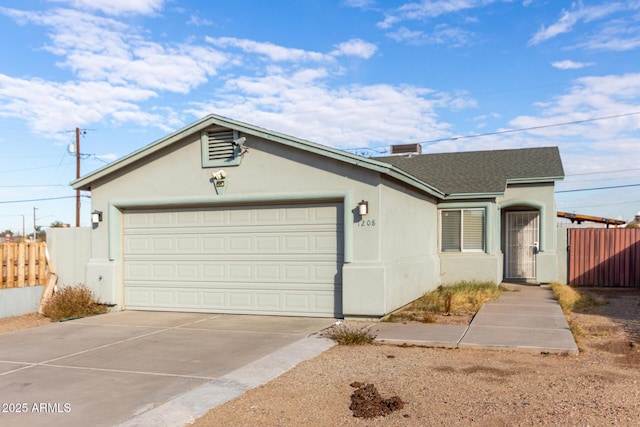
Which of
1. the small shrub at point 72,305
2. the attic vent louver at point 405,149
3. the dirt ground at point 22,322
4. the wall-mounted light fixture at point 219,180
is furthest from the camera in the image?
the attic vent louver at point 405,149

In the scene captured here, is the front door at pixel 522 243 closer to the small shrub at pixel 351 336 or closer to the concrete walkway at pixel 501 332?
the concrete walkway at pixel 501 332

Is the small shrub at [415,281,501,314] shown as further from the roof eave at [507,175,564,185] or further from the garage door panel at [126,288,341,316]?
the roof eave at [507,175,564,185]

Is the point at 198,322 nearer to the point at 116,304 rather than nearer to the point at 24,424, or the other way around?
the point at 116,304

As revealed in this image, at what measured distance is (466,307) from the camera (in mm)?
12773

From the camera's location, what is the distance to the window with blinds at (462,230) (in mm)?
17000

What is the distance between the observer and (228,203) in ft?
40.8

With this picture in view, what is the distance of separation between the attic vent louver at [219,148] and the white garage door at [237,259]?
1.10 meters

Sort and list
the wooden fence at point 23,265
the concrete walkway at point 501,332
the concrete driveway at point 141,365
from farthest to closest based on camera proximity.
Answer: the wooden fence at point 23,265 < the concrete walkway at point 501,332 < the concrete driveway at point 141,365

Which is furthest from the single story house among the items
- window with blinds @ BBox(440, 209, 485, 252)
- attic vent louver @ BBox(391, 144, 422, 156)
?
attic vent louver @ BBox(391, 144, 422, 156)

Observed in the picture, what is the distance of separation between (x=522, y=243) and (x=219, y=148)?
40.9ft

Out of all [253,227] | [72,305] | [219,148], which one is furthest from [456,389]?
[72,305]

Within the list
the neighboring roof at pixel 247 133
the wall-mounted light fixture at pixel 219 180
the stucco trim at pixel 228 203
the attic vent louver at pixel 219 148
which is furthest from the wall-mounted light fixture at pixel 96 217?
the wall-mounted light fixture at pixel 219 180

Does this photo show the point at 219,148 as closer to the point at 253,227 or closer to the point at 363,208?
the point at 253,227

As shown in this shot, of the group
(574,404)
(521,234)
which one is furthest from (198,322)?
(521,234)
